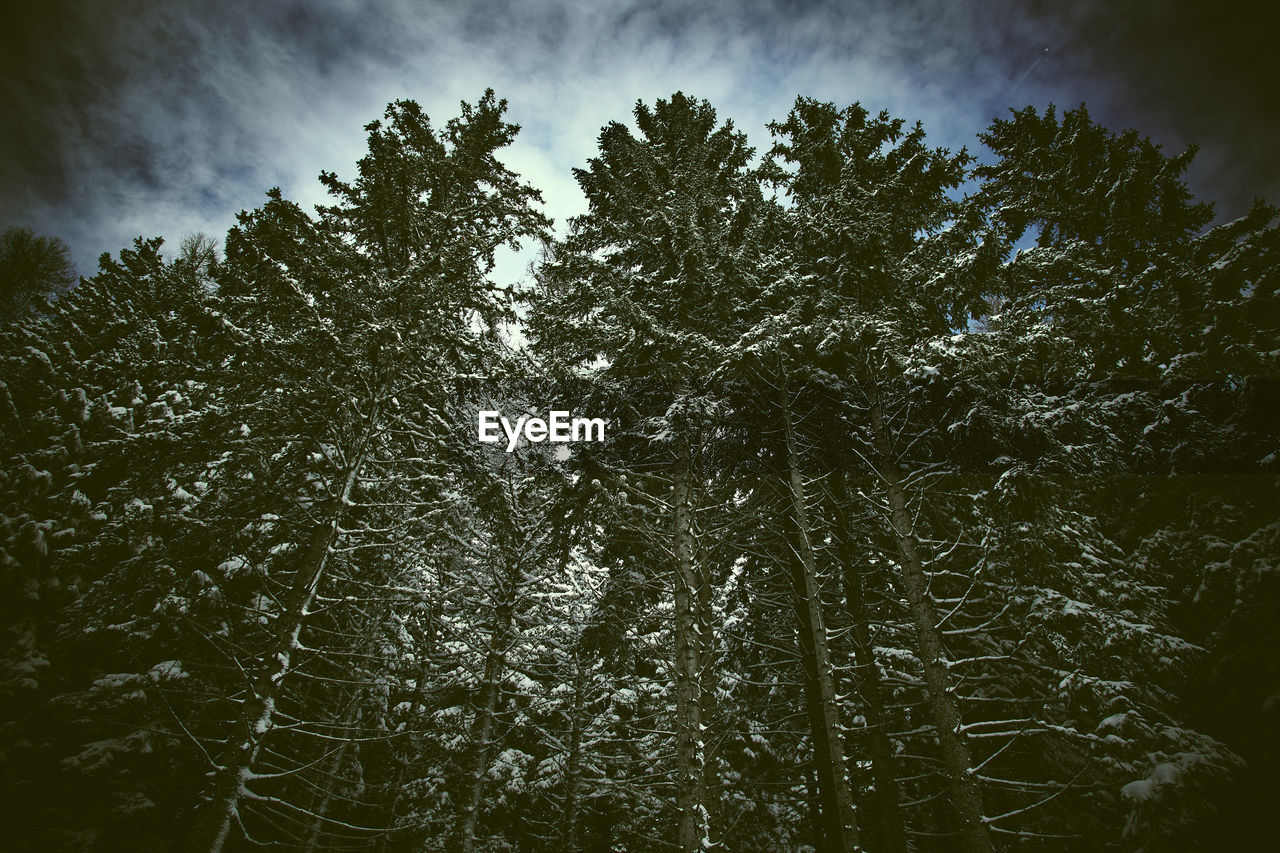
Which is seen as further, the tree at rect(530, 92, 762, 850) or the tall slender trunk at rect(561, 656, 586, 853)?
the tall slender trunk at rect(561, 656, 586, 853)

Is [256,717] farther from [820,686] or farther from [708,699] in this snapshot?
[820,686]

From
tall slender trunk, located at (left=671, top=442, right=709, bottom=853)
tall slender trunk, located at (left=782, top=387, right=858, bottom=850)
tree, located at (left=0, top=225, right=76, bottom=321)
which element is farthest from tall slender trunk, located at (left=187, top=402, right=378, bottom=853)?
tree, located at (left=0, top=225, right=76, bottom=321)

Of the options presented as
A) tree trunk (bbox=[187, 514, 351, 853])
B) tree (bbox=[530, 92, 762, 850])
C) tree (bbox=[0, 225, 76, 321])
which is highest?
tree (bbox=[0, 225, 76, 321])

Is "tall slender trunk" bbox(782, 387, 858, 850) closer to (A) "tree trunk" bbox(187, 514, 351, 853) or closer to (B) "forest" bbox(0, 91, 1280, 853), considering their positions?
(B) "forest" bbox(0, 91, 1280, 853)

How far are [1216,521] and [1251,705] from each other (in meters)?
3.02

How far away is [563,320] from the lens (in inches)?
363

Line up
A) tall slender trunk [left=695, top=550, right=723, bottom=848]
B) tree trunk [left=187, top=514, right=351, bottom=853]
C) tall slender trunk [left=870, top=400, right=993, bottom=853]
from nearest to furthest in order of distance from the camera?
tree trunk [left=187, top=514, right=351, bottom=853]
tall slender trunk [left=870, top=400, right=993, bottom=853]
tall slender trunk [left=695, top=550, right=723, bottom=848]

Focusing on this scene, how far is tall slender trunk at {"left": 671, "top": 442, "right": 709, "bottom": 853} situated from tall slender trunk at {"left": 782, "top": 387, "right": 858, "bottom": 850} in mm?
2103

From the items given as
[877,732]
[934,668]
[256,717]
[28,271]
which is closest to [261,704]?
[256,717]

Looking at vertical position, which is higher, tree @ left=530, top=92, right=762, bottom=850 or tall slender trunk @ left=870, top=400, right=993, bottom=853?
tree @ left=530, top=92, right=762, bottom=850

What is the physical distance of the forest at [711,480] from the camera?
751cm

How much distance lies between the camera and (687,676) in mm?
7078

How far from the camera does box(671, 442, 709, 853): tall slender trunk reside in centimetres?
622

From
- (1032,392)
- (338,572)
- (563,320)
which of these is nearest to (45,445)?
(338,572)
